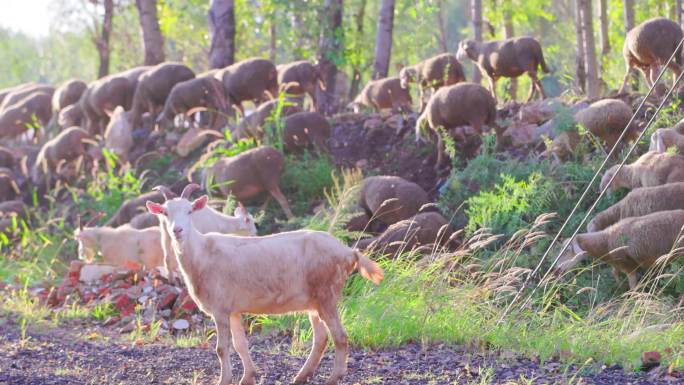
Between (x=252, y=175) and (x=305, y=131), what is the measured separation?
1.55 metres

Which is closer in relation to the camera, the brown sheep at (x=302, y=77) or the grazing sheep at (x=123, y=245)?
the grazing sheep at (x=123, y=245)

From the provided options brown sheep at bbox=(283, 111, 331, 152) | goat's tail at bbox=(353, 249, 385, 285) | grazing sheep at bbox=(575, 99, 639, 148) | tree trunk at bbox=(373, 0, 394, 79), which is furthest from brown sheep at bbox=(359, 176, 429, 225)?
tree trunk at bbox=(373, 0, 394, 79)

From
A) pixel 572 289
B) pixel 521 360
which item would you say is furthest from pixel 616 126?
pixel 521 360

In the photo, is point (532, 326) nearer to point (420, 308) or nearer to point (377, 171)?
point (420, 308)

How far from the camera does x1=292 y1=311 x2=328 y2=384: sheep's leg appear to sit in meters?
6.54

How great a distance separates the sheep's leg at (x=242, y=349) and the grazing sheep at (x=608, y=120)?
6504mm

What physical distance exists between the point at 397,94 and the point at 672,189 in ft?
25.6

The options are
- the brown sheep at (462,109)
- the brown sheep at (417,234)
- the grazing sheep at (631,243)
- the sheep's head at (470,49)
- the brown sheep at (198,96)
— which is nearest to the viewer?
the grazing sheep at (631,243)

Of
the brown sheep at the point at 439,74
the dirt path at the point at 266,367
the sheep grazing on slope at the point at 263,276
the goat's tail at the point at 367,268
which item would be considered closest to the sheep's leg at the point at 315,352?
the sheep grazing on slope at the point at 263,276

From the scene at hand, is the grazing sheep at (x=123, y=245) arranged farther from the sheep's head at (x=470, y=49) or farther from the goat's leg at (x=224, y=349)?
the sheep's head at (x=470, y=49)

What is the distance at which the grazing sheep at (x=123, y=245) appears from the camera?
12.2 meters

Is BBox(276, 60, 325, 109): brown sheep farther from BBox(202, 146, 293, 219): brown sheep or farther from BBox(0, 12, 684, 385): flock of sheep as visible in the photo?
BBox(202, 146, 293, 219): brown sheep

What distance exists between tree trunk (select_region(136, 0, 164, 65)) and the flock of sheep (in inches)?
62.3

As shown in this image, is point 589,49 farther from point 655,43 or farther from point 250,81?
point 250,81
